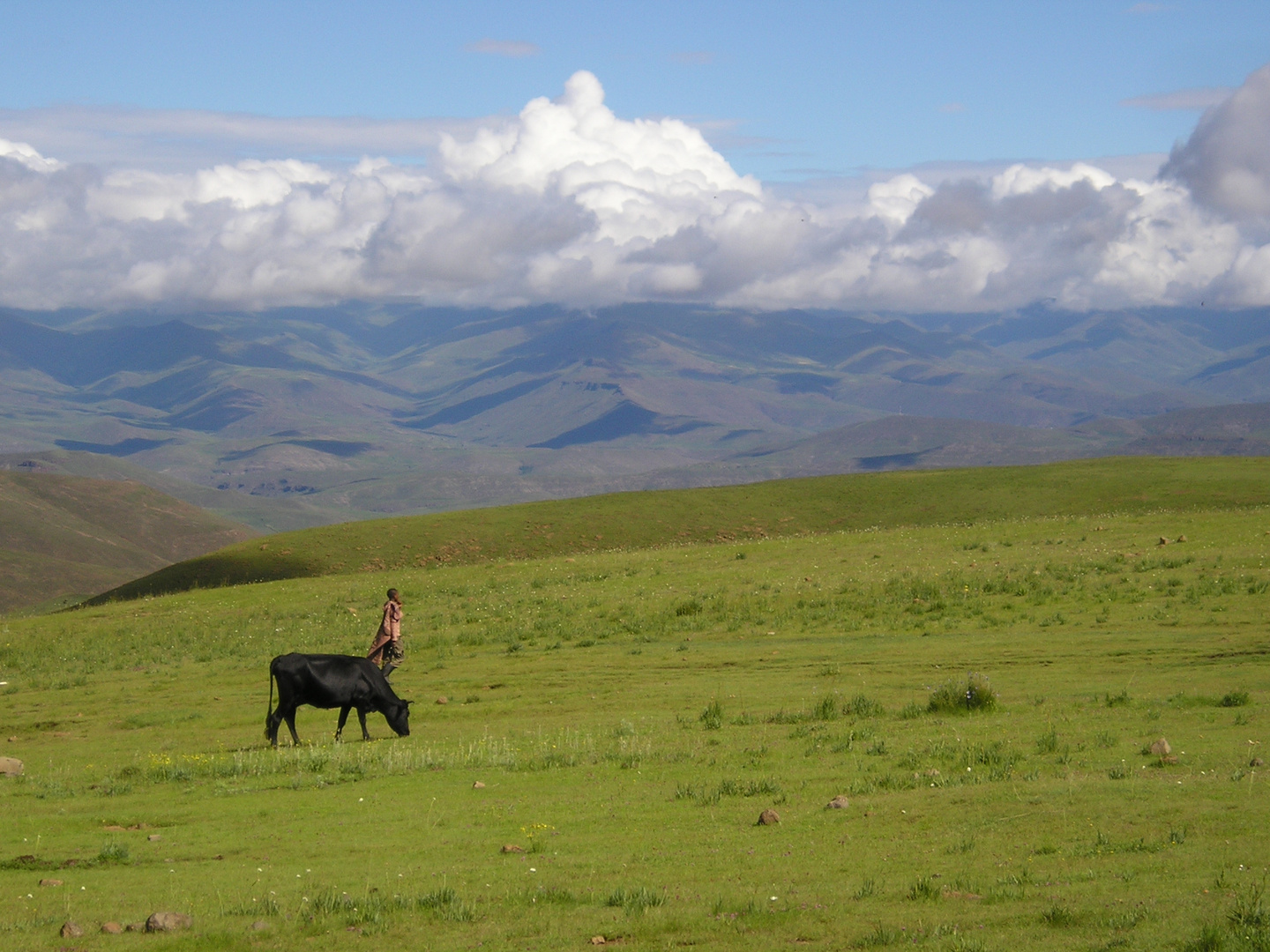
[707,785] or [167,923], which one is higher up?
[167,923]

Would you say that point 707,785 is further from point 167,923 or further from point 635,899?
point 167,923

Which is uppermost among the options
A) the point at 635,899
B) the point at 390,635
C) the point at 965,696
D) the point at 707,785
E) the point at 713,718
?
the point at 390,635

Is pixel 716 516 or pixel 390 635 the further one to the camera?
pixel 716 516

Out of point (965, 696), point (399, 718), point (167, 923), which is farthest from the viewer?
point (399, 718)

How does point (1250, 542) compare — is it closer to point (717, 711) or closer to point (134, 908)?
point (717, 711)

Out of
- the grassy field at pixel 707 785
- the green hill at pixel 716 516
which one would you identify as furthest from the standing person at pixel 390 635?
the green hill at pixel 716 516

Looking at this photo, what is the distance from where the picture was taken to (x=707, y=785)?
685 inches

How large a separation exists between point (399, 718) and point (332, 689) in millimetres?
1396

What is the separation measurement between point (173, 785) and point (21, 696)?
16.3 metres

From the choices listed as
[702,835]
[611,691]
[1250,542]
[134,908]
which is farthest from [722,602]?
[134,908]

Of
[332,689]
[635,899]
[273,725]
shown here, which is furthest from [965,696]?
[273,725]

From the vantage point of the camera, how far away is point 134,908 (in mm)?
12500

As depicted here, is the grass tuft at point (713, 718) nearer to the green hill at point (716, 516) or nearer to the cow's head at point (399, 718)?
the cow's head at point (399, 718)

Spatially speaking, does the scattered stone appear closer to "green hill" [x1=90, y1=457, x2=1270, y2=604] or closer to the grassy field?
the grassy field
